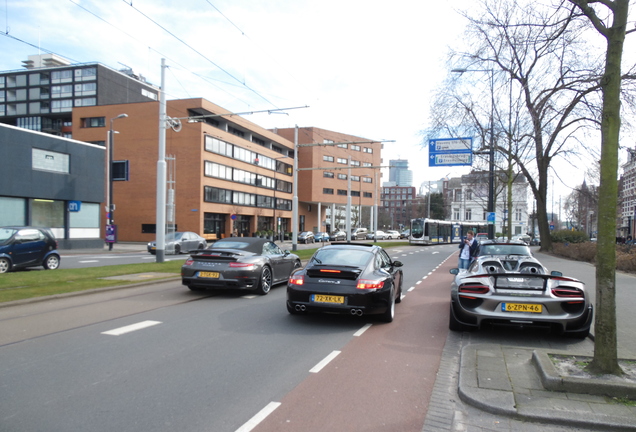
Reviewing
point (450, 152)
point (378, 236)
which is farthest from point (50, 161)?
point (378, 236)

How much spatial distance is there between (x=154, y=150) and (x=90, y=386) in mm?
42567

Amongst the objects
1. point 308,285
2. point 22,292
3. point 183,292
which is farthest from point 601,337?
point 22,292

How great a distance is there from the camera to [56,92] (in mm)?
69562

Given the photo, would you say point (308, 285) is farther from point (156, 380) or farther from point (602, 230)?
point (602, 230)

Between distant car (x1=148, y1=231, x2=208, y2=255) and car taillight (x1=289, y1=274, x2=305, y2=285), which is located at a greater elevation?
car taillight (x1=289, y1=274, x2=305, y2=285)

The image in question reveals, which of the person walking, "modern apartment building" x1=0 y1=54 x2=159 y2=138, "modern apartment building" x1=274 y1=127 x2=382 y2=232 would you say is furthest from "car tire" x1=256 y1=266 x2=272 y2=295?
"modern apartment building" x1=0 y1=54 x2=159 y2=138

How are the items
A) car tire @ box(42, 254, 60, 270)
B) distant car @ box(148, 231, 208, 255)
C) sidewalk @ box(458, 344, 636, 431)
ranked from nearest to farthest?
sidewalk @ box(458, 344, 636, 431)
car tire @ box(42, 254, 60, 270)
distant car @ box(148, 231, 208, 255)

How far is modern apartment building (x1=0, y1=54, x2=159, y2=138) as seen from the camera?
67.9 m

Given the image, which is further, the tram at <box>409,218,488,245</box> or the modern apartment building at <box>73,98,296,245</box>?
the tram at <box>409,218,488,245</box>

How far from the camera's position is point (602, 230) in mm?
4465

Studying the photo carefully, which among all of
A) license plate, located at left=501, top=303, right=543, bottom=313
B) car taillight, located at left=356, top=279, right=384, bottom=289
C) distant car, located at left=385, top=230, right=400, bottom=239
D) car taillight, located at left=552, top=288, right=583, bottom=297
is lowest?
distant car, located at left=385, top=230, right=400, bottom=239

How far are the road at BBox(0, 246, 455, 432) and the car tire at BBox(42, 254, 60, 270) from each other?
740 centimetres

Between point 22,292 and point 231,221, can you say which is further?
point 231,221

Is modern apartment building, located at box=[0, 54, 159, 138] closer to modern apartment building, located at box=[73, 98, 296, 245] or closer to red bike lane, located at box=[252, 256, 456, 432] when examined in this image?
modern apartment building, located at box=[73, 98, 296, 245]
